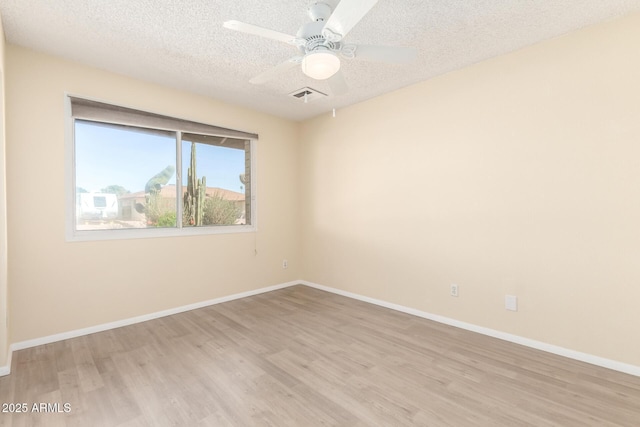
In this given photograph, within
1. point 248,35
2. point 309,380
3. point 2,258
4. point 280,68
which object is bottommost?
point 309,380

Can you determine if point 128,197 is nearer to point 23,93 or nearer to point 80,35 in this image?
point 23,93

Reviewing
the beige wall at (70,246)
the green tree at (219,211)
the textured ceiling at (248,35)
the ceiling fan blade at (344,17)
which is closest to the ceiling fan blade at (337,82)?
the ceiling fan blade at (344,17)

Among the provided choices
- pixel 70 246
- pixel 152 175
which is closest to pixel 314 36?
pixel 152 175

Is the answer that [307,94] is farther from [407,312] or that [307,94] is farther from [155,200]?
[407,312]

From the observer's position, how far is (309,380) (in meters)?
2.01

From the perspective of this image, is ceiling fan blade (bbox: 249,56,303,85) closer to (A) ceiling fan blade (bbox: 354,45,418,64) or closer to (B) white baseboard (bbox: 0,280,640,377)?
(A) ceiling fan blade (bbox: 354,45,418,64)

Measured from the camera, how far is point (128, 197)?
307cm

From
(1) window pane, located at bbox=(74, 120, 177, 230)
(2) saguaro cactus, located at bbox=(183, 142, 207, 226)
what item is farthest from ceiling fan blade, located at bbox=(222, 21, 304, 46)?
(2) saguaro cactus, located at bbox=(183, 142, 207, 226)

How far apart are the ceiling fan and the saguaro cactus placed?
2.06 m

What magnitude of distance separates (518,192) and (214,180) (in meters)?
→ 3.34

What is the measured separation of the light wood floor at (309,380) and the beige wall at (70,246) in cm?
32

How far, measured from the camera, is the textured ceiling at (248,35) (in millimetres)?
1967

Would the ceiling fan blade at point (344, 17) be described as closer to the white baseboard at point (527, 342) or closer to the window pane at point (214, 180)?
the window pane at point (214, 180)

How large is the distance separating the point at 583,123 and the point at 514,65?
29.4 inches
